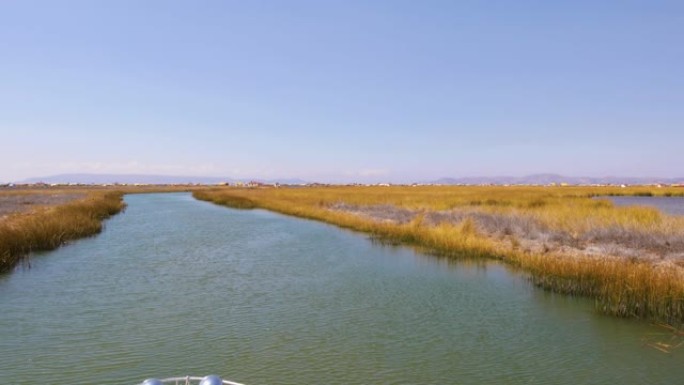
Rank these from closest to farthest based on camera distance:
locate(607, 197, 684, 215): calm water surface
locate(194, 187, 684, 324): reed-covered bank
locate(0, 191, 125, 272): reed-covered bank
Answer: locate(194, 187, 684, 324): reed-covered bank < locate(0, 191, 125, 272): reed-covered bank < locate(607, 197, 684, 215): calm water surface

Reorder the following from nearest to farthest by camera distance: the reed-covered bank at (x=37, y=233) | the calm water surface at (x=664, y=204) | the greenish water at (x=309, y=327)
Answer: the greenish water at (x=309, y=327)
the reed-covered bank at (x=37, y=233)
the calm water surface at (x=664, y=204)

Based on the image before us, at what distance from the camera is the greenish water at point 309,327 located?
334 inches

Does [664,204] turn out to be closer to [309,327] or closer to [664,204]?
[664,204]

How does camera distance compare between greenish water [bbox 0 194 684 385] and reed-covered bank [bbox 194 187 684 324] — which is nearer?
greenish water [bbox 0 194 684 385]

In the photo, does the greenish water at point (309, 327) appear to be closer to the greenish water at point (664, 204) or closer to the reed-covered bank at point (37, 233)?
the reed-covered bank at point (37, 233)

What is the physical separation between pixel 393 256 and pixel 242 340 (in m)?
12.0

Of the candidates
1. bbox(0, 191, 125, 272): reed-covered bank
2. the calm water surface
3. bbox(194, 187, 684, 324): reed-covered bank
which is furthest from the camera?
the calm water surface

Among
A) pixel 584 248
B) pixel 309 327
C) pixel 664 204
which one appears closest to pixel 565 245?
pixel 584 248

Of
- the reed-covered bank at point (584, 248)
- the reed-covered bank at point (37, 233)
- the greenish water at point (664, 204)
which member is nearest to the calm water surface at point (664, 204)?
the greenish water at point (664, 204)

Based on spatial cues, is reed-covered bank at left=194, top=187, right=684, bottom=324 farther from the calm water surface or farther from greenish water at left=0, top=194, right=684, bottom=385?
the calm water surface

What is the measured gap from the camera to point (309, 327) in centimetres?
1096

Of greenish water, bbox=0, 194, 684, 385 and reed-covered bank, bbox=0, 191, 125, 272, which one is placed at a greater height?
reed-covered bank, bbox=0, 191, 125, 272

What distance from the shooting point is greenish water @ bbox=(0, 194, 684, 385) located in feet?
27.9

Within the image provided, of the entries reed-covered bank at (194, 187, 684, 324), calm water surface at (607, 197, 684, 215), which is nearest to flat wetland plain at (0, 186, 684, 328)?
reed-covered bank at (194, 187, 684, 324)
